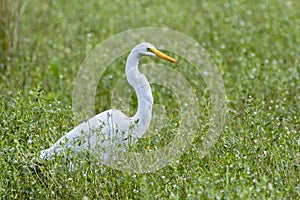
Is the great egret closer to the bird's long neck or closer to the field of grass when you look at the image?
the bird's long neck

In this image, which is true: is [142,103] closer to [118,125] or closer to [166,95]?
[118,125]

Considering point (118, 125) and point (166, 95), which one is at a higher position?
point (166, 95)

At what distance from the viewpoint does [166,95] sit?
810 cm

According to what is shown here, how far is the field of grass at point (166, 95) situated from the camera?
16.3 ft

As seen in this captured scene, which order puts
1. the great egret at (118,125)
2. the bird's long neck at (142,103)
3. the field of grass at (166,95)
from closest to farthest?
the field of grass at (166,95)
the great egret at (118,125)
the bird's long neck at (142,103)

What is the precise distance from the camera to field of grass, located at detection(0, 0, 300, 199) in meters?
4.97

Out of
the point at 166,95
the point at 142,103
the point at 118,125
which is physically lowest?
the point at 118,125

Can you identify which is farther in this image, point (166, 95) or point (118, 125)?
point (166, 95)

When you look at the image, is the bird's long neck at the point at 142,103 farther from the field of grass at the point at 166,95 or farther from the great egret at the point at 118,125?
the field of grass at the point at 166,95

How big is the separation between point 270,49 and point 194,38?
46.9 inches

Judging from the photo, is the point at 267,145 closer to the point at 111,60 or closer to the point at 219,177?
the point at 219,177

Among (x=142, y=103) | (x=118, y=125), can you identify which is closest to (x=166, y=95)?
(x=142, y=103)

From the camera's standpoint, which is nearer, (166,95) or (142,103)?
(142,103)

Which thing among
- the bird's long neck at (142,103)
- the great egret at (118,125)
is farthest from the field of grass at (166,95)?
the bird's long neck at (142,103)
